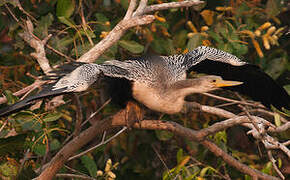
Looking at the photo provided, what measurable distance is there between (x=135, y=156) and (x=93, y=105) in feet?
2.11

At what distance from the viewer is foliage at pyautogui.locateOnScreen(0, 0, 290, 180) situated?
2.44 m

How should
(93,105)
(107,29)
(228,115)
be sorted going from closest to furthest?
(228,115)
(107,29)
(93,105)

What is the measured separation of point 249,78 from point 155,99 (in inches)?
33.8

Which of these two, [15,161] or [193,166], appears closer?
[15,161]

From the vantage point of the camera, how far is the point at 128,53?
330 centimetres

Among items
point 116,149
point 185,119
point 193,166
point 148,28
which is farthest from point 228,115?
point 116,149

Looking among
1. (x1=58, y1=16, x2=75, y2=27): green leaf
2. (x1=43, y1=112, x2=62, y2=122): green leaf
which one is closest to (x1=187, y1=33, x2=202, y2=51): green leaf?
(x1=58, y1=16, x2=75, y2=27): green leaf

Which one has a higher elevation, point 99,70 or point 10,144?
point 99,70

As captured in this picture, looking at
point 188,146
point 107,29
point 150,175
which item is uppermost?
point 107,29

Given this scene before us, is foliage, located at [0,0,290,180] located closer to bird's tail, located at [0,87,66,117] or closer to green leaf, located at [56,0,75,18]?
green leaf, located at [56,0,75,18]

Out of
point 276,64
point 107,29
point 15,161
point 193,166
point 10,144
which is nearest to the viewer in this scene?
point 10,144

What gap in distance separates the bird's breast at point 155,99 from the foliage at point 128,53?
0.80 ft

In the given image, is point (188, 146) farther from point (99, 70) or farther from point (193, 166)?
point (99, 70)

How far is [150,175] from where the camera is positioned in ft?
11.8
